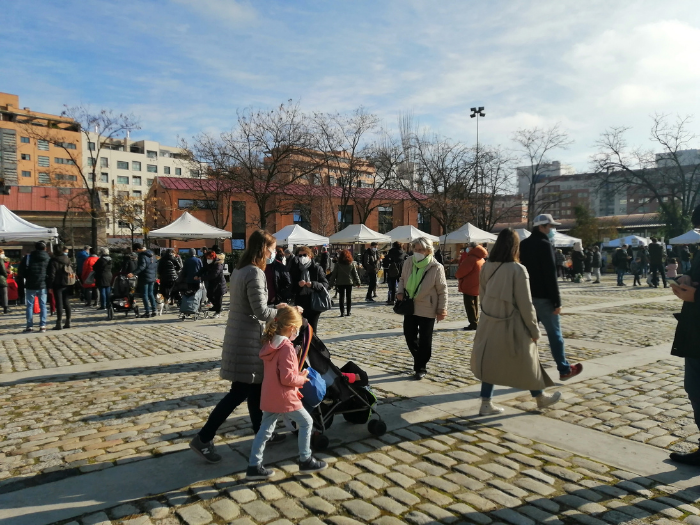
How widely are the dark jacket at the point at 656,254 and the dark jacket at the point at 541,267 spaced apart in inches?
701

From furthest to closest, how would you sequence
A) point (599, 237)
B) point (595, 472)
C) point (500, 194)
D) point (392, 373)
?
point (599, 237)
point (500, 194)
point (392, 373)
point (595, 472)

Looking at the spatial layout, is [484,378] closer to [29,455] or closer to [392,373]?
[392,373]

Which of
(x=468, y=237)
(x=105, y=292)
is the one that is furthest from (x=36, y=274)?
(x=468, y=237)

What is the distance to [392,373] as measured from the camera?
636 centimetres

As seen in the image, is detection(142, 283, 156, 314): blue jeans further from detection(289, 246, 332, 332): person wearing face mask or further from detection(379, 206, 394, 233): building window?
detection(379, 206, 394, 233): building window

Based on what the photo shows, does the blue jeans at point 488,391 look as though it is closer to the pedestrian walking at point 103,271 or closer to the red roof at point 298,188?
the pedestrian walking at point 103,271

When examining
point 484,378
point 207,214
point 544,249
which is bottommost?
point 484,378

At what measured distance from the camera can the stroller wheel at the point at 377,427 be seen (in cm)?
420

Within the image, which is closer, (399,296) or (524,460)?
(524,460)

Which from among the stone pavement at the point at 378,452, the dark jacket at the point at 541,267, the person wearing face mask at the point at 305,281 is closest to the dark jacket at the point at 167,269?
the stone pavement at the point at 378,452

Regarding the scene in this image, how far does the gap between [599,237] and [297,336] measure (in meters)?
53.8

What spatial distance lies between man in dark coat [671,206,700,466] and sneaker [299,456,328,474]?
257cm

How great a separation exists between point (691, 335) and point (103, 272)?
13066mm

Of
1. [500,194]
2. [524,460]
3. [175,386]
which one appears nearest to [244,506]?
[524,460]
